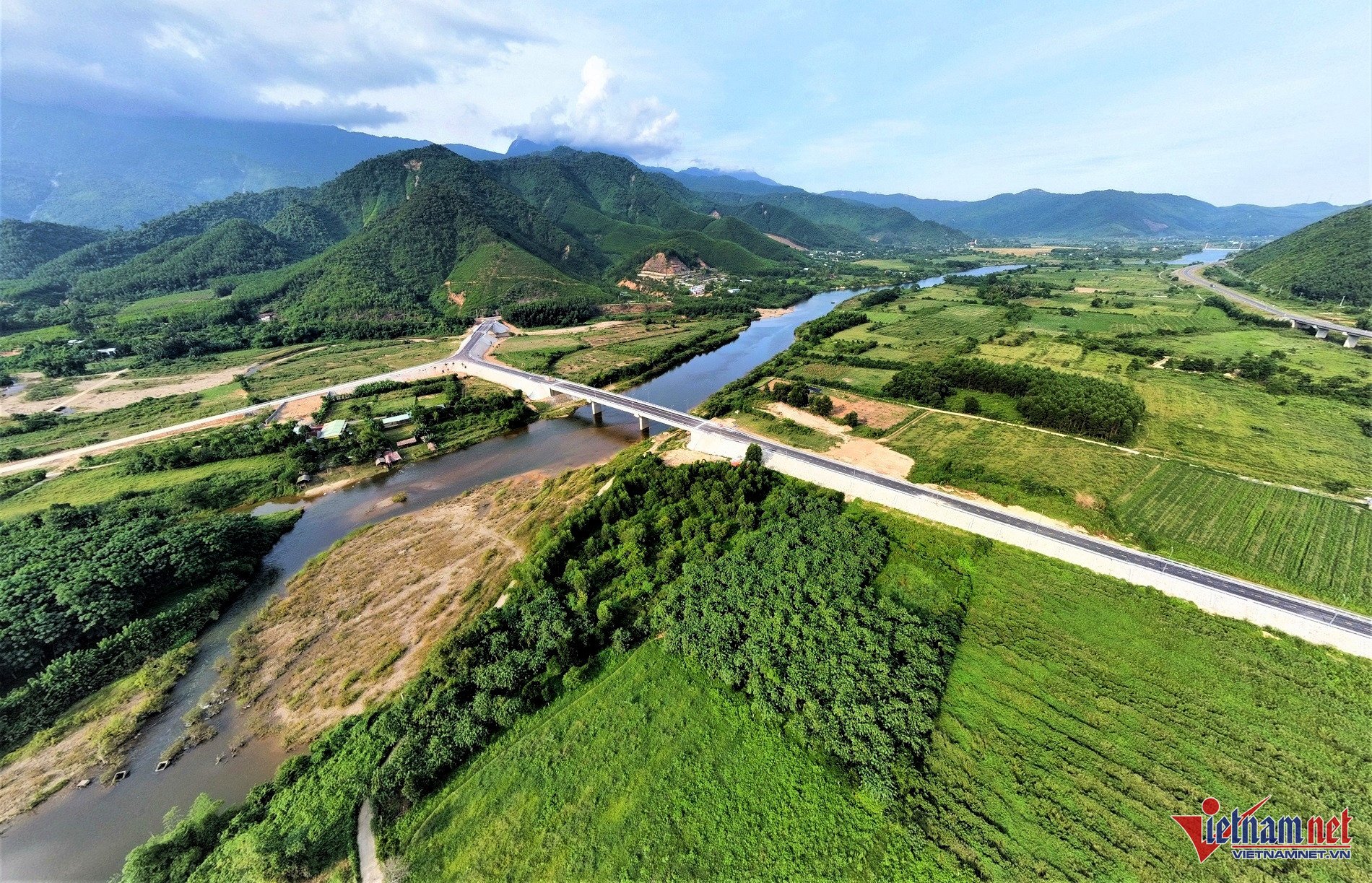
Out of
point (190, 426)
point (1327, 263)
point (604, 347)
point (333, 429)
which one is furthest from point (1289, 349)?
point (190, 426)

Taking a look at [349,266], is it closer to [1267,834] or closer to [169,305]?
[169,305]

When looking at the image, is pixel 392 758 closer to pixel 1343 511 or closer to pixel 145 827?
pixel 145 827

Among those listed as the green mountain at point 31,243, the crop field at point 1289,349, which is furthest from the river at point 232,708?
the green mountain at point 31,243

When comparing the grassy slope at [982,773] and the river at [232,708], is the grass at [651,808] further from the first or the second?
the river at [232,708]

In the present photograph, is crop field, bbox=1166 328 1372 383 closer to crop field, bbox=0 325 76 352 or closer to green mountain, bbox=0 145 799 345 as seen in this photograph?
green mountain, bbox=0 145 799 345

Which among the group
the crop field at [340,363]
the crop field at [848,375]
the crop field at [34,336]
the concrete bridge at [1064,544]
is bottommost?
the concrete bridge at [1064,544]

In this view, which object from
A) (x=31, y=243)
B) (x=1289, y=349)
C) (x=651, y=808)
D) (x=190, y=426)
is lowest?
(x=651, y=808)

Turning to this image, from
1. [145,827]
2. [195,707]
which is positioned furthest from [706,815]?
[195,707]
